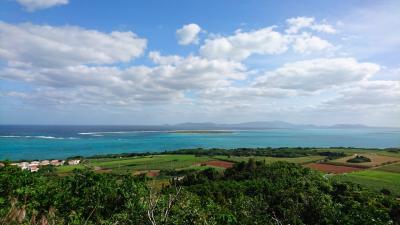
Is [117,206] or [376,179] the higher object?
[117,206]

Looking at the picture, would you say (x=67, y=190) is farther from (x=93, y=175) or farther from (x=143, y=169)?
(x=143, y=169)

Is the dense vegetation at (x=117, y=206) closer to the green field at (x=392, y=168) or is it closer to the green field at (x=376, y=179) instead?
the green field at (x=376, y=179)

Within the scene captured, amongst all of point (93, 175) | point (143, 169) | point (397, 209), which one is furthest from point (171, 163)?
point (93, 175)

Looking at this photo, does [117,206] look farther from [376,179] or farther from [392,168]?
[392,168]

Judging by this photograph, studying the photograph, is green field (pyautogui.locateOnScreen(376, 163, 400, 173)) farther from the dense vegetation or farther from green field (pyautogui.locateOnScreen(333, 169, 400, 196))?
the dense vegetation

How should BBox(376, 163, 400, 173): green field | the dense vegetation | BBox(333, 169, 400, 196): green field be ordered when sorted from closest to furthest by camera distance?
the dense vegetation < BBox(333, 169, 400, 196): green field < BBox(376, 163, 400, 173): green field

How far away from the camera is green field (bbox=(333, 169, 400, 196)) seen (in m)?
38.7

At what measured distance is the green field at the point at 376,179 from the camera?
3869 centimetres

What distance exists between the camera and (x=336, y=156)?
72.2m

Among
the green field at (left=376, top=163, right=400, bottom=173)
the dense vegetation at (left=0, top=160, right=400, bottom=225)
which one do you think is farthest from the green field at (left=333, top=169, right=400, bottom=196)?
the dense vegetation at (left=0, top=160, right=400, bottom=225)

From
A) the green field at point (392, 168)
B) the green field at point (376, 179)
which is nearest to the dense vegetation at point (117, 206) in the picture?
the green field at point (376, 179)

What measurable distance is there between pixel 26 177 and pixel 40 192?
4.64 feet

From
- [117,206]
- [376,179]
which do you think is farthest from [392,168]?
[117,206]

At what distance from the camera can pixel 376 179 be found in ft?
145
